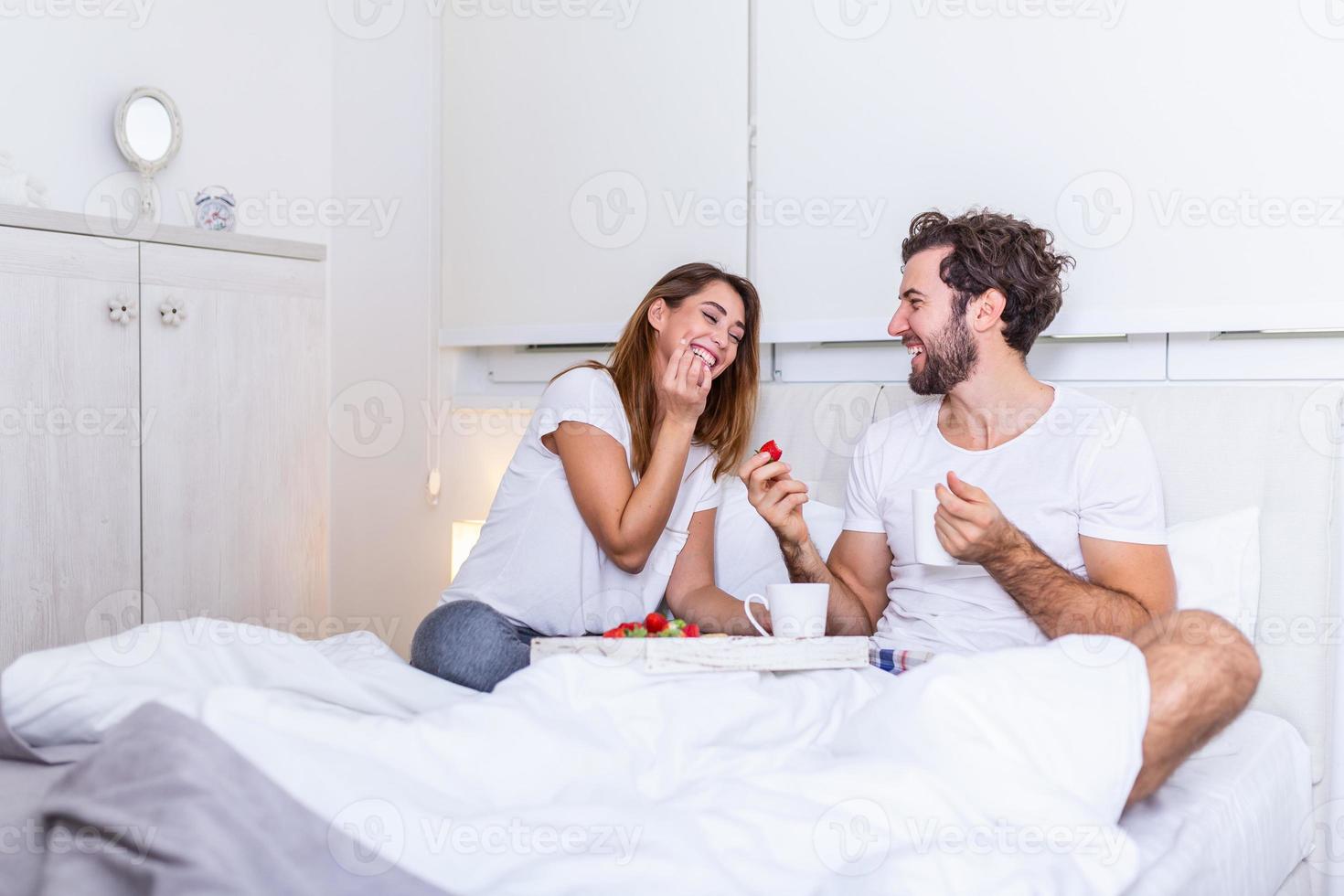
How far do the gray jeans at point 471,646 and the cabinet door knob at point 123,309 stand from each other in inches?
39.3

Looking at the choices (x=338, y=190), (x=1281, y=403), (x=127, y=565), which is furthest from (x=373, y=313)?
(x=1281, y=403)

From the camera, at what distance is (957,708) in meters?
1.29

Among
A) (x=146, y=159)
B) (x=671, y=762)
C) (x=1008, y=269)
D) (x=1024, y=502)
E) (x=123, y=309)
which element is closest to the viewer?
(x=671, y=762)

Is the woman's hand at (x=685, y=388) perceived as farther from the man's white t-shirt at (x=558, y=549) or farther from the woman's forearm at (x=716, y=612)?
the woman's forearm at (x=716, y=612)

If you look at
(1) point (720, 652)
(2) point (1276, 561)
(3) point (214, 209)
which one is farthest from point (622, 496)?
(3) point (214, 209)

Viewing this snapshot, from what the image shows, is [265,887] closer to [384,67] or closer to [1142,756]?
[1142,756]

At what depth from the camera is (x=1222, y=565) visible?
1.92m

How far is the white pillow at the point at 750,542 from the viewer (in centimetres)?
231

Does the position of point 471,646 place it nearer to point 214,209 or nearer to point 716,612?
point 716,612

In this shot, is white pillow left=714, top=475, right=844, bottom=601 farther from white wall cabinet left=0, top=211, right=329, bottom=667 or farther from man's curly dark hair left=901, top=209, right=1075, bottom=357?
white wall cabinet left=0, top=211, right=329, bottom=667

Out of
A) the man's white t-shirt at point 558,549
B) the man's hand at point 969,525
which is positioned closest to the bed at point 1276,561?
the man's hand at point 969,525

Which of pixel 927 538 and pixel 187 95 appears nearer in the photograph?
pixel 927 538

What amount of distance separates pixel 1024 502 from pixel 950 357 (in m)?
0.30

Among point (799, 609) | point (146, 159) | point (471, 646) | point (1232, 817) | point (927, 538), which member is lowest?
point (1232, 817)
